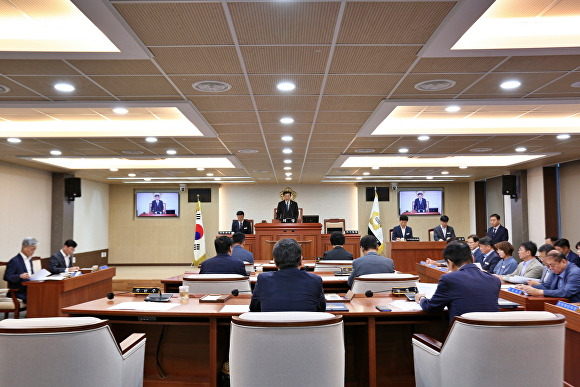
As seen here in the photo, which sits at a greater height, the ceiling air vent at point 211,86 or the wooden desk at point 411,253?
the ceiling air vent at point 211,86

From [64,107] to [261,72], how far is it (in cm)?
308

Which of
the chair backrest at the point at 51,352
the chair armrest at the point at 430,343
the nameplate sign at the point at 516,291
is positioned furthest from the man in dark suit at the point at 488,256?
the chair backrest at the point at 51,352

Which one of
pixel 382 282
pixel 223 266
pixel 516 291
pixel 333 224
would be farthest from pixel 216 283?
pixel 333 224

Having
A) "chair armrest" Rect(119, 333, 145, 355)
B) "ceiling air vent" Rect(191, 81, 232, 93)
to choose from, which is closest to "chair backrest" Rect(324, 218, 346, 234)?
"ceiling air vent" Rect(191, 81, 232, 93)

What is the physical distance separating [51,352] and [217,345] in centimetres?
138

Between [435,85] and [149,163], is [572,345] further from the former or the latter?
[149,163]

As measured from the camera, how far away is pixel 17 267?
21.8 feet

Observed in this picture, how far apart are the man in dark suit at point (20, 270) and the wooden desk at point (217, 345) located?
3.69 meters

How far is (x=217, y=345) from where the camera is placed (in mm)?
3432

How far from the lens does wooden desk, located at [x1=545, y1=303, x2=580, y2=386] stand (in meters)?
3.41

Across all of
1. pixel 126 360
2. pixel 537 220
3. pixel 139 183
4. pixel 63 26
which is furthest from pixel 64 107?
pixel 537 220

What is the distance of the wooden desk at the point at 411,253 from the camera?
10.4 m

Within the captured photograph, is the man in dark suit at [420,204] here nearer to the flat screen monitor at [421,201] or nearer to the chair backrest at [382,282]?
the flat screen monitor at [421,201]

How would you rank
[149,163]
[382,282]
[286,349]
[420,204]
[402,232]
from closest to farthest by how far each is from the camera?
[286,349]
[382,282]
[402,232]
[149,163]
[420,204]
